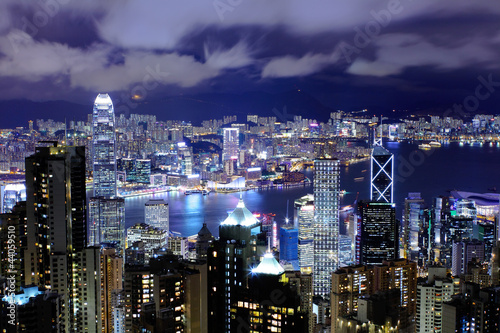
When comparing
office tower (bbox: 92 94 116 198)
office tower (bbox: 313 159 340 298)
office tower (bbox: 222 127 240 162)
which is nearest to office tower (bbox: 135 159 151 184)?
office tower (bbox: 92 94 116 198)

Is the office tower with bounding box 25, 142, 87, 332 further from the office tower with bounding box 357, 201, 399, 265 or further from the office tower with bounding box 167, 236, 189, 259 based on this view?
the office tower with bounding box 357, 201, 399, 265

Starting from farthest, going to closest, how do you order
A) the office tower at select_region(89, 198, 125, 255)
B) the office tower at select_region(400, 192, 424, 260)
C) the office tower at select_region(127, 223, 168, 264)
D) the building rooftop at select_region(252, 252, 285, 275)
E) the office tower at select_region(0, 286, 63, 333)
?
the office tower at select_region(89, 198, 125, 255) < the office tower at select_region(400, 192, 424, 260) < the office tower at select_region(127, 223, 168, 264) < the office tower at select_region(0, 286, 63, 333) < the building rooftop at select_region(252, 252, 285, 275)

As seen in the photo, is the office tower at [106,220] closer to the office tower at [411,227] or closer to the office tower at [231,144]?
the office tower at [411,227]

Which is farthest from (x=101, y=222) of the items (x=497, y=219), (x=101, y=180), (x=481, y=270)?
(x=497, y=219)

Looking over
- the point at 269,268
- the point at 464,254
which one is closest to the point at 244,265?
the point at 269,268

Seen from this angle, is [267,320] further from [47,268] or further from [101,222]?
[101,222]

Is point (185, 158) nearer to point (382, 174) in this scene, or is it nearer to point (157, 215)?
point (157, 215)

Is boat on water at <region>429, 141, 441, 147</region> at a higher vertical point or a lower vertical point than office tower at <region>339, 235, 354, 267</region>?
higher
